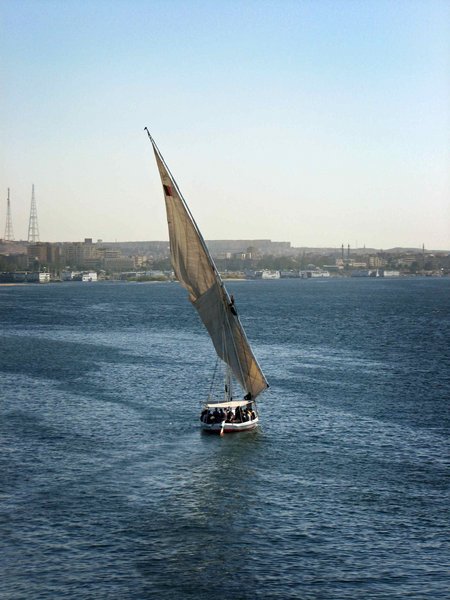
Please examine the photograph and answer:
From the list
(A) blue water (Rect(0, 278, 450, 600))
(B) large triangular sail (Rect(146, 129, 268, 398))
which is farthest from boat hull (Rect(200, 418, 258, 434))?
(B) large triangular sail (Rect(146, 129, 268, 398))

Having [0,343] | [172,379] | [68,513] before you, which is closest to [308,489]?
[68,513]

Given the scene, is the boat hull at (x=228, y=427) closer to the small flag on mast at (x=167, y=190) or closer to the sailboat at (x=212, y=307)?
the sailboat at (x=212, y=307)

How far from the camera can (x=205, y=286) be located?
245 feet

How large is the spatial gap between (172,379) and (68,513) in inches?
1914

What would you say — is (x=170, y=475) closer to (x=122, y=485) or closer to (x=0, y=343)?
(x=122, y=485)

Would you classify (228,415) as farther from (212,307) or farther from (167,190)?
(167,190)

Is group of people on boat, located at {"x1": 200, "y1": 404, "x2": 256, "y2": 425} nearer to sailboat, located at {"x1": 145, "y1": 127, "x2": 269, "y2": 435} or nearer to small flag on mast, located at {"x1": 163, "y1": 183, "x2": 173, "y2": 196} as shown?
sailboat, located at {"x1": 145, "y1": 127, "x2": 269, "y2": 435}

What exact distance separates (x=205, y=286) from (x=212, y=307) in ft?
5.69

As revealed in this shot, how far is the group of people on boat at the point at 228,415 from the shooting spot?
72312 mm

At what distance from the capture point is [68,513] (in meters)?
52.7

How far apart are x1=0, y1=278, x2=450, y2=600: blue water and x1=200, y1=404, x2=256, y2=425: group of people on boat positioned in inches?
54.5

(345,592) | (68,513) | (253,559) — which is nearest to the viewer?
(345,592)

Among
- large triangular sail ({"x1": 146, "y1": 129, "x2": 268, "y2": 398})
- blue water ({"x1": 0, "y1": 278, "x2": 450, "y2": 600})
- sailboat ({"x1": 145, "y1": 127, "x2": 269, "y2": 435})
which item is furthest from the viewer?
large triangular sail ({"x1": 146, "y1": 129, "x2": 268, "y2": 398})

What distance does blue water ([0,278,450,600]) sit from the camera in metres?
44.5
